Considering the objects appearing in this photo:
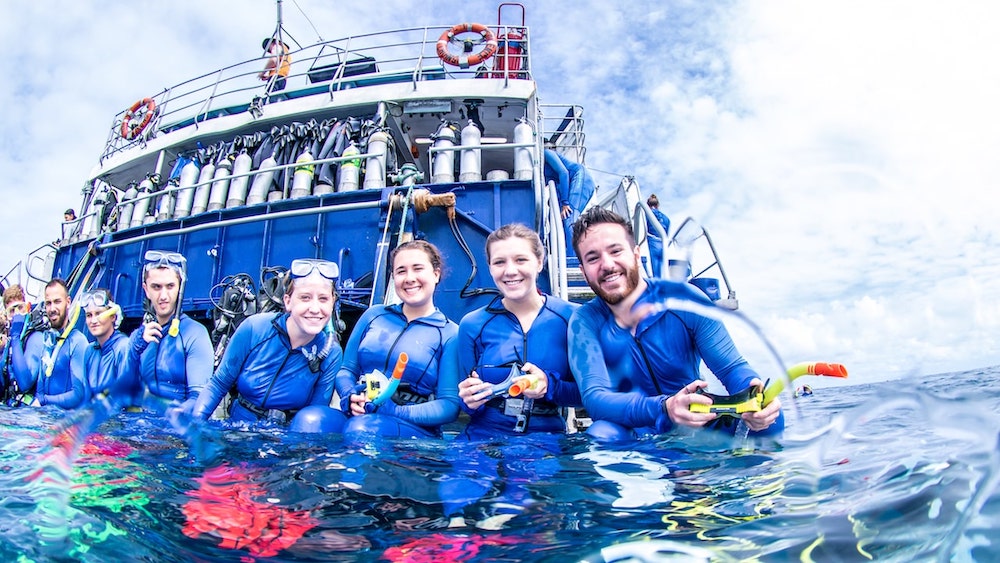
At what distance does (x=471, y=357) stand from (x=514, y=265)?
1.76 feet

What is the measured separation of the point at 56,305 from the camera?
15.4 feet

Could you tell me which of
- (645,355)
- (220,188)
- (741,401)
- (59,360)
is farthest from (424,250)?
(220,188)

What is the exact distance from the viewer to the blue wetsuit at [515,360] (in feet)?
7.95

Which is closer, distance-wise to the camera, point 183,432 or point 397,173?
point 183,432

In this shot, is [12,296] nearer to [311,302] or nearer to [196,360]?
[196,360]

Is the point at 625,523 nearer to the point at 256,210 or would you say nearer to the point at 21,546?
the point at 21,546

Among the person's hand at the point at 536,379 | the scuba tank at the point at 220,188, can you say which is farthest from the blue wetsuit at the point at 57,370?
the person's hand at the point at 536,379

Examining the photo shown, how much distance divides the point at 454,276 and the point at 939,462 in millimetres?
4304

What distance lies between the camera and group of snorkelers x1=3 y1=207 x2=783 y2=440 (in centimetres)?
215

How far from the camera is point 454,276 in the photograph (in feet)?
16.9

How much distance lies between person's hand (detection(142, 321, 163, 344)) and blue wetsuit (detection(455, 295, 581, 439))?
7.55 ft

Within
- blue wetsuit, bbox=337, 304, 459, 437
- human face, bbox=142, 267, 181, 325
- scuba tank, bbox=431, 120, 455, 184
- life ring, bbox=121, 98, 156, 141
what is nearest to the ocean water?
blue wetsuit, bbox=337, 304, 459, 437

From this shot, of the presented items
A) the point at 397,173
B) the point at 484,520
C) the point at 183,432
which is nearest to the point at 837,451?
the point at 484,520

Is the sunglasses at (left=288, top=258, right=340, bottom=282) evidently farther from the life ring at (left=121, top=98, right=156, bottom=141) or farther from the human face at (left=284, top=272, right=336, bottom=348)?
the life ring at (left=121, top=98, right=156, bottom=141)
